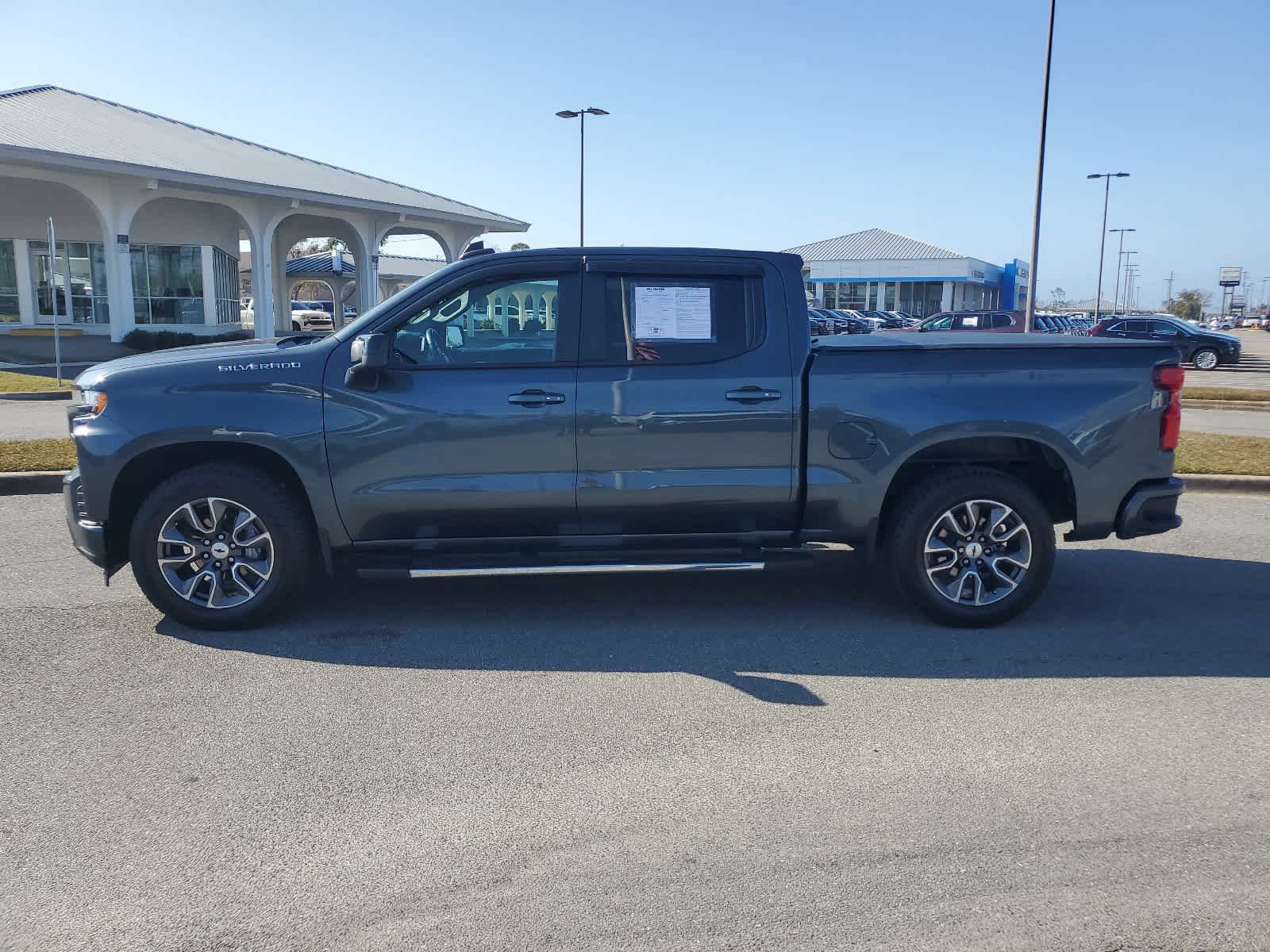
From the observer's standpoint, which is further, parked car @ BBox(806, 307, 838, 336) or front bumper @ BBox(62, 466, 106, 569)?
parked car @ BBox(806, 307, 838, 336)

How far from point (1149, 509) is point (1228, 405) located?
16.0 m

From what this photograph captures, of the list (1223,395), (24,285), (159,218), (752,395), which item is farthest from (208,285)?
(752,395)

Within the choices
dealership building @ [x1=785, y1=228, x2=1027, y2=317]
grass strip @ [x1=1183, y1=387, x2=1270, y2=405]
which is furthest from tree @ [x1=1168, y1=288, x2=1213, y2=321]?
grass strip @ [x1=1183, y1=387, x2=1270, y2=405]

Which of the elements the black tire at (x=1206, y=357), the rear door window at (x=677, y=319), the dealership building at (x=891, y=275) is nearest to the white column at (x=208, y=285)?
the black tire at (x=1206, y=357)

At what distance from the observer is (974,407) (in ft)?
18.1

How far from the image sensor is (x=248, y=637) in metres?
5.50

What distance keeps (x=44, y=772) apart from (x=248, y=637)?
1.63 m

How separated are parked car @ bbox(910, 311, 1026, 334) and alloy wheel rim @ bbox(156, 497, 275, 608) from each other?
22.7 m

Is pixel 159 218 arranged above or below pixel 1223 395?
above

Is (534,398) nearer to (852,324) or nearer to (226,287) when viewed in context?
(226,287)

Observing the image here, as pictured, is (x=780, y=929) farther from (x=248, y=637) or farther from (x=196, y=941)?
(x=248, y=637)

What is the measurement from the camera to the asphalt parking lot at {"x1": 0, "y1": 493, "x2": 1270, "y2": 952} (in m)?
3.02

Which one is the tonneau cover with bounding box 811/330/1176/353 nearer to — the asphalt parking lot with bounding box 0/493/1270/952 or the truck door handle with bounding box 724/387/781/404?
the truck door handle with bounding box 724/387/781/404

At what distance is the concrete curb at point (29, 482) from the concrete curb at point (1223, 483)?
33.9ft
